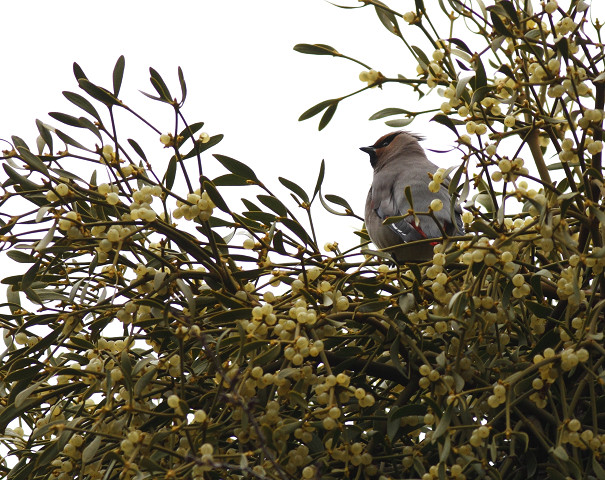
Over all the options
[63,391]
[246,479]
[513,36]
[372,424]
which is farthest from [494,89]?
[63,391]

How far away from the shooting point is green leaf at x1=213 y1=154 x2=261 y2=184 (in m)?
1.38

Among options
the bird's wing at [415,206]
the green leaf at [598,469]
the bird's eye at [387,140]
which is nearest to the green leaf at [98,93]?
the green leaf at [598,469]

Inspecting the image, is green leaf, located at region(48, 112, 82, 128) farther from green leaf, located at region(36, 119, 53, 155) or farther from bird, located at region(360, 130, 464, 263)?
bird, located at region(360, 130, 464, 263)

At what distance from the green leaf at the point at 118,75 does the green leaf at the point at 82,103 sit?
0.19 ft

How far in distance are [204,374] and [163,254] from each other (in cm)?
20

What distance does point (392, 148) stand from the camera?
10.9 feet

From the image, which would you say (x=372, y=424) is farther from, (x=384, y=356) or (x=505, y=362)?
(x=505, y=362)

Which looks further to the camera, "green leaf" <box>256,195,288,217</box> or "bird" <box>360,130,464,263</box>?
"bird" <box>360,130,464,263</box>

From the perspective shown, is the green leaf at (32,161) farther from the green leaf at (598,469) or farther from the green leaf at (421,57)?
the green leaf at (598,469)

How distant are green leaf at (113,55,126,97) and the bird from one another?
2.40ft

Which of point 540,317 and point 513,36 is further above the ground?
point 513,36

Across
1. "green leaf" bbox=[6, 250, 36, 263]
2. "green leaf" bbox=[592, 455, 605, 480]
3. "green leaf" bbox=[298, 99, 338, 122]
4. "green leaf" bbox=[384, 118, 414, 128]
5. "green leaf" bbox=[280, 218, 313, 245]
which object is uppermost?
"green leaf" bbox=[298, 99, 338, 122]

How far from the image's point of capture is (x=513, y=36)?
4.33 feet

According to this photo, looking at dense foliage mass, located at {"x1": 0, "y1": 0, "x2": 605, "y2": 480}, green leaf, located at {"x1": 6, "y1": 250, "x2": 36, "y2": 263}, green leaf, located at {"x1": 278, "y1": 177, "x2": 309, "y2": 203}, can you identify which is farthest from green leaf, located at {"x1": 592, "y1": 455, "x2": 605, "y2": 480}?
green leaf, located at {"x1": 6, "y1": 250, "x2": 36, "y2": 263}
